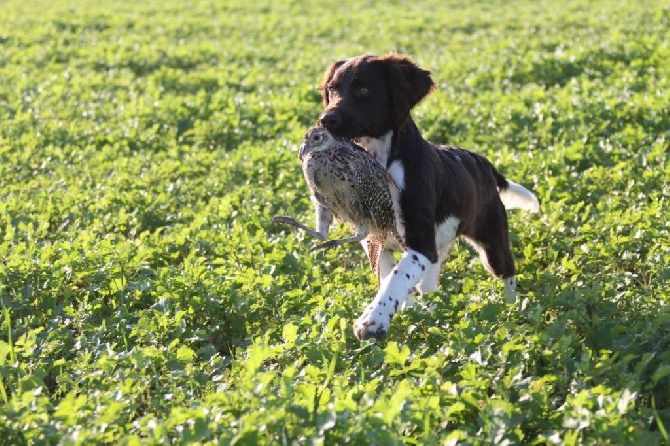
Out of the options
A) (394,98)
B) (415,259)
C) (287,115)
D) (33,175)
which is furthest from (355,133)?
(287,115)

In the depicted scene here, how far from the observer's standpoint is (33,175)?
8.87m

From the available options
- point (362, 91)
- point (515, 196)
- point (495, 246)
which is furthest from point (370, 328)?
point (515, 196)

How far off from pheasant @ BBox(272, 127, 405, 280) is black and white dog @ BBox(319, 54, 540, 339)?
0.54 feet

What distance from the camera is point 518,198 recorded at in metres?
6.33

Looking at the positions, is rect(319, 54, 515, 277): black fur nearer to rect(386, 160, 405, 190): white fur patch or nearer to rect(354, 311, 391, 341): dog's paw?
rect(386, 160, 405, 190): white fur patch

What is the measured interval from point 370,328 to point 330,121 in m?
1.06

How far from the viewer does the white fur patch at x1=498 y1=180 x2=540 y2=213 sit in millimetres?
6238

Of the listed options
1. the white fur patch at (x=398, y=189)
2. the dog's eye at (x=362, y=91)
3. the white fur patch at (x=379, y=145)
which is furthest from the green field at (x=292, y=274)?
the dog's eye at (x=362, y=91)

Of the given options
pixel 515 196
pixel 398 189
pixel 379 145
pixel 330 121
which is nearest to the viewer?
pixel 330 121

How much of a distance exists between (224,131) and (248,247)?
13.6 feet

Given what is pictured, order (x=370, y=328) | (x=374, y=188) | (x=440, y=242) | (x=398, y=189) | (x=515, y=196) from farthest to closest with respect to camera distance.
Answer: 1. (x=515, y=196)
2. (x=440, y=242)
3. (x=398, y=189)
4. (x=374, y=188)
5. (x=370, y=328)

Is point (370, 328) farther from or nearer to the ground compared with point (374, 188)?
nearer to the ground

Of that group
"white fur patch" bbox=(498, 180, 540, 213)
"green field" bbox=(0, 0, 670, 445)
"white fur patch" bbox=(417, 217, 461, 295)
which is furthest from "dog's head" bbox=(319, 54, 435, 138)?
"white fur patch" bbox=(498, 180, 540, 213)

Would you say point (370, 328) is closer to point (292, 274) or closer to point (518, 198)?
point (292, 274)
